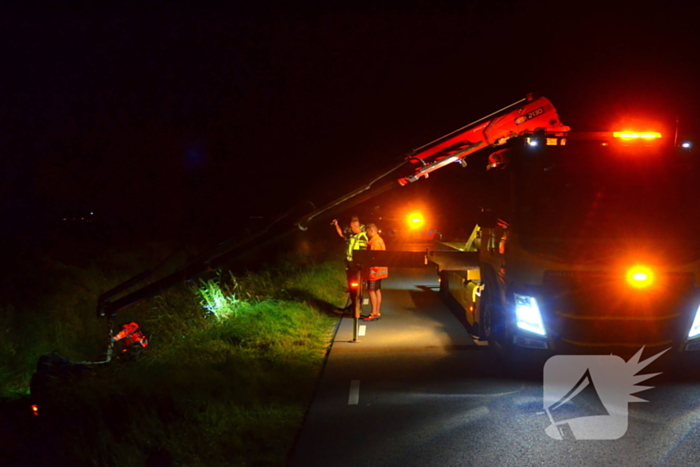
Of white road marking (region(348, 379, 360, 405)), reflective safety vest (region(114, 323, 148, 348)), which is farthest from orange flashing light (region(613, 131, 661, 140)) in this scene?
reflective safety vest (region(114, 323, 148, 348))

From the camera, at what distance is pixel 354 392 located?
628 centimetres

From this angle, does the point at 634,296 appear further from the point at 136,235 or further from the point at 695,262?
the point at 136,235

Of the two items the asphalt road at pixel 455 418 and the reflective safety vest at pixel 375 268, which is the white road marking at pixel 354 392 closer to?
the asphalt road at pixel 455 418

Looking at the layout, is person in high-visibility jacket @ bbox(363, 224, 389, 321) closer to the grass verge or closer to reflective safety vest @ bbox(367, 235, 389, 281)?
reflective safety vest @ bbox(367, 235, 389, 281)

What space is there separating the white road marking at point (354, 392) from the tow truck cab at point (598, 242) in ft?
6.03

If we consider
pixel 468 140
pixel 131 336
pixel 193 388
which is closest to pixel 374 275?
pixel 468 140

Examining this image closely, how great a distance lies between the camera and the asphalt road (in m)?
4.49

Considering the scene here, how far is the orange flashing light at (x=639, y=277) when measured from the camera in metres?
5.82

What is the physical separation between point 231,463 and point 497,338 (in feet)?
13.4

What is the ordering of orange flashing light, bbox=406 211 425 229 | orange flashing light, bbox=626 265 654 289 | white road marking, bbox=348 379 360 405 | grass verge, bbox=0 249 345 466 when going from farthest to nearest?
orange flashing light, bbox=406 211 425 229 → white road marking, bbox=348 379 360 405 → orange flashing light, bbox=626 265 654 289 → grass verge, bbox=0 249 345 466

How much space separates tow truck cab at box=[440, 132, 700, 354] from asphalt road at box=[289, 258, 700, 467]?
0.54m

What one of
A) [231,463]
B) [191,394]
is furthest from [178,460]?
[191,394]

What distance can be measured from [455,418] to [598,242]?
7.94 ft

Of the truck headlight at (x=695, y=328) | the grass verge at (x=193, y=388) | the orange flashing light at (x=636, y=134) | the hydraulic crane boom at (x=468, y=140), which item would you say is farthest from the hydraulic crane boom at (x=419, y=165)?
the truck headlight at (x=695, y=328)
